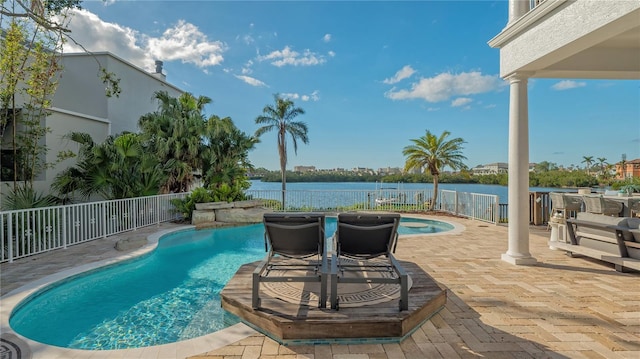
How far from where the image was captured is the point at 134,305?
3.58 m

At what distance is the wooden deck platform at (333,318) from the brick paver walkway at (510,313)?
3.5 inches

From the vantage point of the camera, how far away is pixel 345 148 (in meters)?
25.8

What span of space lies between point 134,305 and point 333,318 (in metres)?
2.83

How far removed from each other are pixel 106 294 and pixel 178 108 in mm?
9064

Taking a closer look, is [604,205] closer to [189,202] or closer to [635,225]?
[635,225]

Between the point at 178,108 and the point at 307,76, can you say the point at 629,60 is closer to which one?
the point at 178,108

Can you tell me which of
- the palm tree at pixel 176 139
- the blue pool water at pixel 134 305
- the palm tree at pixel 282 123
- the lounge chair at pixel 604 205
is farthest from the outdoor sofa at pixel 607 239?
the palm tree at pixel 282 123

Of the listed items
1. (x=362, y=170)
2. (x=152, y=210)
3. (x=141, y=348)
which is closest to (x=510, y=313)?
(x=141, y=348)

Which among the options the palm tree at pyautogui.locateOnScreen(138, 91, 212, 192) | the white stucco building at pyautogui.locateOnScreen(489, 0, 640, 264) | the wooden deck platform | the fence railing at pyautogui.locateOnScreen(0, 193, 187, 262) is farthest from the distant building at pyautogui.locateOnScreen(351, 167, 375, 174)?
the wooden deck platform

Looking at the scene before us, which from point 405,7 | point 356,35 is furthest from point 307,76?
point 405,7

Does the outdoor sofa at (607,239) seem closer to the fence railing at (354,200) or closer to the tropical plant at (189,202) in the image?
the fence railing at (354,200)

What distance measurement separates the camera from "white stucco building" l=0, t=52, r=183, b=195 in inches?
317

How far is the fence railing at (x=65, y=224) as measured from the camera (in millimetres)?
4824

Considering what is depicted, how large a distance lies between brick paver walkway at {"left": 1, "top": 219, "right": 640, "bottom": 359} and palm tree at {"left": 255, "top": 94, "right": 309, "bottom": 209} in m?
11.0
